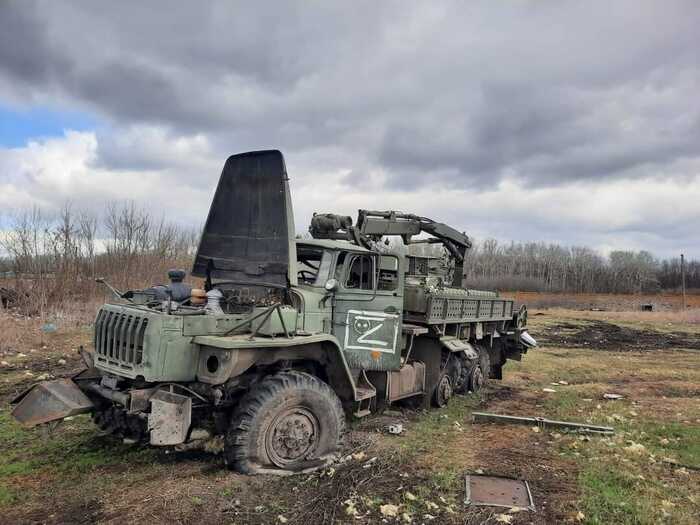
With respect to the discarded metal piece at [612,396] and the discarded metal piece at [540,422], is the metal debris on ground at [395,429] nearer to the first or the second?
the discarded metal piece at [540,422]

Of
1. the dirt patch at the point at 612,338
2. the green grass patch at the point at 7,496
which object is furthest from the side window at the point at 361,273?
the dirt patch at the point at 612,338

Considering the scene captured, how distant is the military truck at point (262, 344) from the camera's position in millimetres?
4980

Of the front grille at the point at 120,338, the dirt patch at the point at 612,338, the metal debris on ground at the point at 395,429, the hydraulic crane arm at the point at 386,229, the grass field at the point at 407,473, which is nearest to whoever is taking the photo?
the grass field at the point at 407,473

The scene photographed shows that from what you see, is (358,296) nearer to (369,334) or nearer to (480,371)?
(369,334)

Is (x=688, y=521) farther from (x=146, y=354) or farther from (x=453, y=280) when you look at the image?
(x=453, y=280)

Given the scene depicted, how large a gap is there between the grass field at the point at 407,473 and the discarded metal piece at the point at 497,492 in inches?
4.2

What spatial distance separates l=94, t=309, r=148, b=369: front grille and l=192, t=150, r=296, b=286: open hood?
1405 millimetres

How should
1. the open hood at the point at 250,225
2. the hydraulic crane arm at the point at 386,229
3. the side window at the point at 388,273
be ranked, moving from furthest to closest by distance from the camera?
the hydraulic crane arm at the point at 386,229, the side window at the point at 388,273, the open hood at the point at 250,225

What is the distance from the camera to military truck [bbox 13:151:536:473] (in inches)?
196

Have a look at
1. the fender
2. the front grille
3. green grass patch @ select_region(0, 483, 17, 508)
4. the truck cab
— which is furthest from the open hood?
green grass patch @ select_region(0, 483, 17, 508)

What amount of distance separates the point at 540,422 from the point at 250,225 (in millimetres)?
4646

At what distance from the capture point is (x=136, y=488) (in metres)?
4.79

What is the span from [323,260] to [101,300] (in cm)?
1334

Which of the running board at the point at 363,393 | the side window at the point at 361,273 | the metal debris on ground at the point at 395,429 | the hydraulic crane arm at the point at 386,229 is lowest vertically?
the metal debris on ground at the point at 395,429
